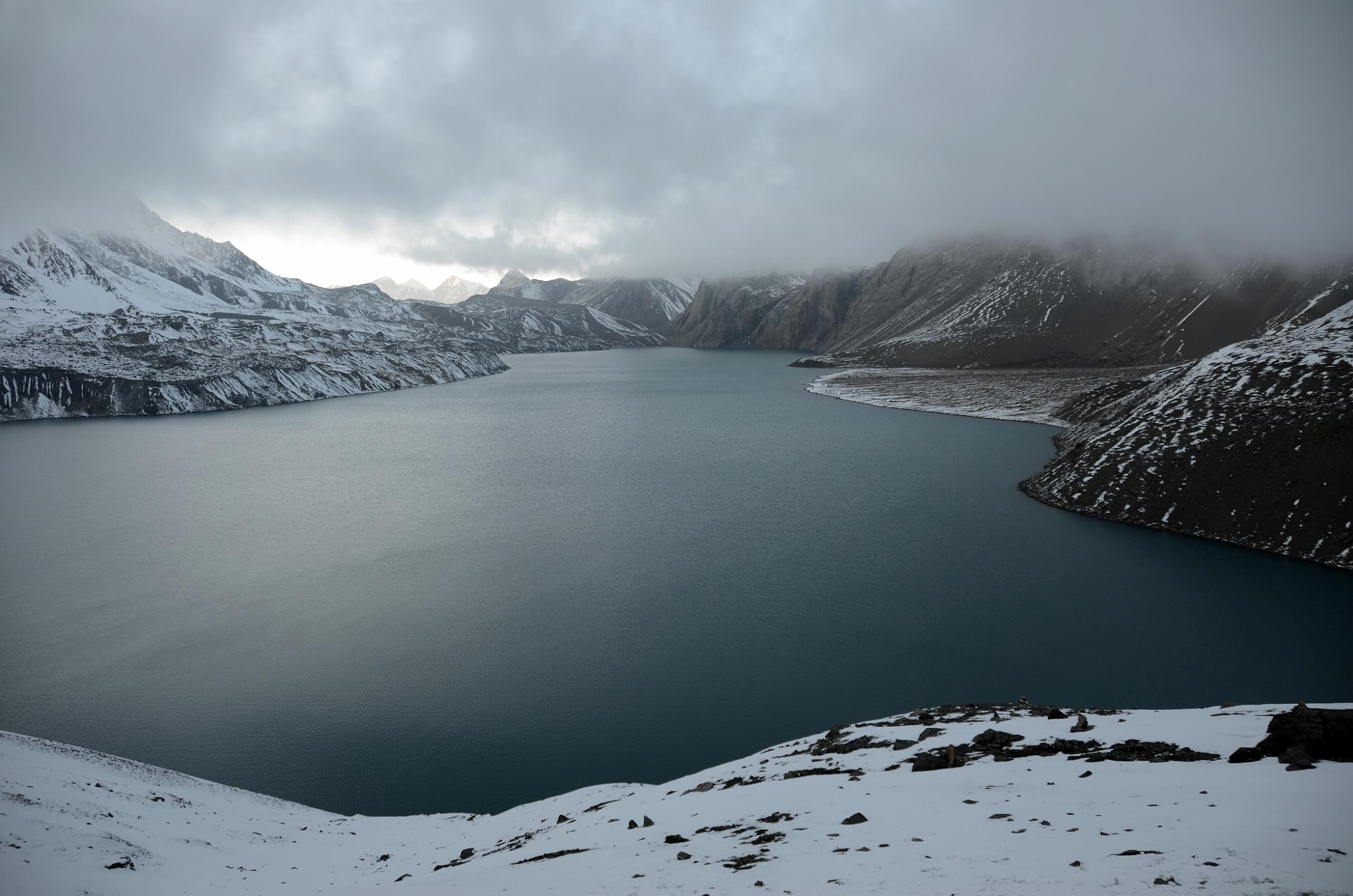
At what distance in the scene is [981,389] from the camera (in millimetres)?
119312

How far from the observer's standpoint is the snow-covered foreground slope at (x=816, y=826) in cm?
929

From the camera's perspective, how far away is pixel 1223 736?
556 inches

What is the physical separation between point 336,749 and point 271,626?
38.6 ft

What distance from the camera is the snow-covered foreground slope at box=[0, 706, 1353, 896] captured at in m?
9.29

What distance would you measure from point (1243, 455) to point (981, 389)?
7951cm

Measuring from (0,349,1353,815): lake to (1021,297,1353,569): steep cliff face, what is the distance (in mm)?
2079

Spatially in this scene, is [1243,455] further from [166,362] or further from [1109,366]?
[166,362]

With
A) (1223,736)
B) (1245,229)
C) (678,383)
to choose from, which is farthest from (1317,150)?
(1223,736)

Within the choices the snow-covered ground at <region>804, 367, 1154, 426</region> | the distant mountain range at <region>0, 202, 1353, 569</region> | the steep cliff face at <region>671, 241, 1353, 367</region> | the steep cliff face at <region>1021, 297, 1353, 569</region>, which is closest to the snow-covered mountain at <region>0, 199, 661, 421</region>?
the distant mountain range at <region>0, 202, 1353, 569</region>

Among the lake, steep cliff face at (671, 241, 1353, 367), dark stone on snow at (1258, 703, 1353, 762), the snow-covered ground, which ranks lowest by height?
the lake

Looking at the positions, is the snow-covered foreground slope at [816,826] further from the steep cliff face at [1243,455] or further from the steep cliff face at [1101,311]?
the steep cliff face at [1101,311]

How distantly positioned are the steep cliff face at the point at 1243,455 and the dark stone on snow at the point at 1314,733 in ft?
104

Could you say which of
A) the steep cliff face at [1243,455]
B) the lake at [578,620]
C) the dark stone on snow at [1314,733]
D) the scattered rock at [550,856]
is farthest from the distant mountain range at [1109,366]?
the scattered rock at [550,856]

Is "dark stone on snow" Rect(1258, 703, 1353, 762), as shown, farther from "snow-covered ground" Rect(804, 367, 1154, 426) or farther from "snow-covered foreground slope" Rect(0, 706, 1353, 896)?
"snow-covered ground" Rect(804, 367, 1154, 426)
